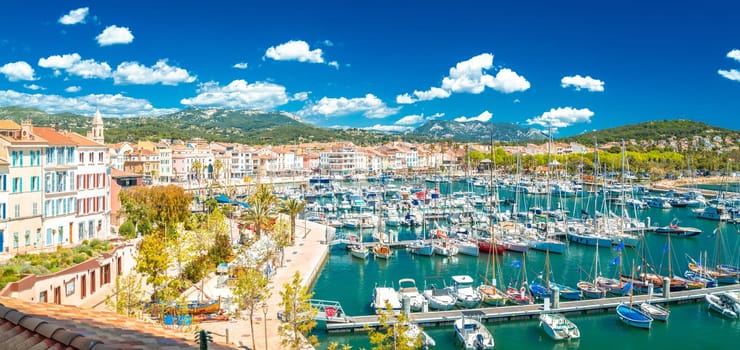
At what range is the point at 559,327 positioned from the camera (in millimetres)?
26578

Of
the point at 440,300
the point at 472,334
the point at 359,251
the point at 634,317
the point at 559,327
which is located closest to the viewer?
the point at 472,334

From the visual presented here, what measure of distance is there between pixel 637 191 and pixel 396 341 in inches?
3652

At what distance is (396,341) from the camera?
16.5 m

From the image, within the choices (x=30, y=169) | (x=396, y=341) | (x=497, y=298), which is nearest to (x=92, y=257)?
(x=30, y=169)

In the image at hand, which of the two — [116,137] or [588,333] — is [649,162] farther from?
[116,137]

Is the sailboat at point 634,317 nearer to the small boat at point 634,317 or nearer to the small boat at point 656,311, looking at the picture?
the small boat at point 634,317

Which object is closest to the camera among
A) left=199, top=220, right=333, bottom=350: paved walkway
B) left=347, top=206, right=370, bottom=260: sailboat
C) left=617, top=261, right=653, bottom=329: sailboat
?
left=199, top=220, right=333, bottom=350: paved walkway

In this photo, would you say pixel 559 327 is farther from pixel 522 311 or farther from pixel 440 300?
pixel 440 300

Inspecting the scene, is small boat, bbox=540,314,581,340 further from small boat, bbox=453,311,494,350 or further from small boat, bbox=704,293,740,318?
small boat, bbox=704,293,740,318

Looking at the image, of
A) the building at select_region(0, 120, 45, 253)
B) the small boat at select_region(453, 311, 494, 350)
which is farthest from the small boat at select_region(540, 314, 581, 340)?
the building at select_region(0, 120, 45, 253)

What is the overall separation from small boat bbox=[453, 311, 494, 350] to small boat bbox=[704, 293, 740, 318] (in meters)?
14.1

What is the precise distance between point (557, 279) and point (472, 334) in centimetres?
1585

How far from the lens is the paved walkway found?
2259 cm

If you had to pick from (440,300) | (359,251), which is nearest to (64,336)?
(440,300)
